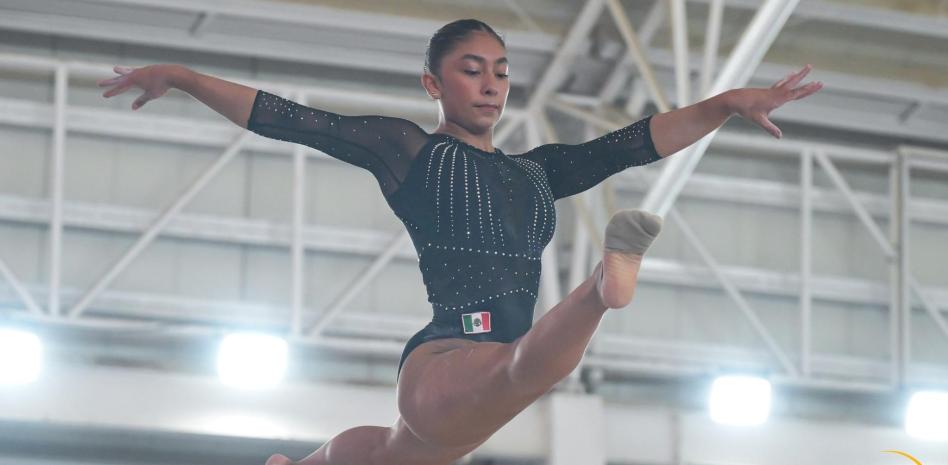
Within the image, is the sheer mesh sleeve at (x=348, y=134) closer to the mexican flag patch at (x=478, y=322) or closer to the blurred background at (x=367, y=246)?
the mexican flag patch at (x=478, y=322)

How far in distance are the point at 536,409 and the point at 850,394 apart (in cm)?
252

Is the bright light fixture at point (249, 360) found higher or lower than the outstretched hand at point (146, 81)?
higher

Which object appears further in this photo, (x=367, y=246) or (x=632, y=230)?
(x=367, y=246)

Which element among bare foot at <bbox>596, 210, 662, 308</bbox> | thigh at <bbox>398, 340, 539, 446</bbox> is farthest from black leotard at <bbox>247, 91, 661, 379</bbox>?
bare foot at <bbox>596, 210, 662, 308</bbox>

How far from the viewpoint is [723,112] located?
11.7 feet

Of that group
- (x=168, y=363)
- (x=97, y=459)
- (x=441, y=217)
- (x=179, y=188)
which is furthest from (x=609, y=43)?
(x=441, y=217)

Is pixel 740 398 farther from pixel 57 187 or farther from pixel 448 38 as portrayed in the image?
pixel 448 38

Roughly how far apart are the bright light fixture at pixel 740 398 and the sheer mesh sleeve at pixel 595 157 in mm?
5340

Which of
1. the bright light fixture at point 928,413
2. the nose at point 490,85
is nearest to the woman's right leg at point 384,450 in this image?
the nose at point 490,85

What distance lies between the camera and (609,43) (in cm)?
890

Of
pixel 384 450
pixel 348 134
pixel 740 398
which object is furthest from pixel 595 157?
pixel 740 398

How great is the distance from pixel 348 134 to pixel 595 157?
2.06 feet

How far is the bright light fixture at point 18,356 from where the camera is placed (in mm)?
7880

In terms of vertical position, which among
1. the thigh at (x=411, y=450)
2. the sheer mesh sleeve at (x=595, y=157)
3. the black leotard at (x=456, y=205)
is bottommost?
the thigh at (x=411, y=450)
